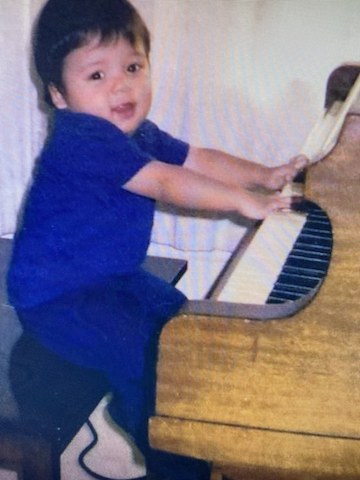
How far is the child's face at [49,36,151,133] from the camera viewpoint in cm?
81

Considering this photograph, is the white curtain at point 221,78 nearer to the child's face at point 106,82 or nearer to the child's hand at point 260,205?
the child's face at point 106,82

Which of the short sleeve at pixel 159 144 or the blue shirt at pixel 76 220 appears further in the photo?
the short sleeve at pixel 159 144

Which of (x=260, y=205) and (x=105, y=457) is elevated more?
(x=260, y=205)

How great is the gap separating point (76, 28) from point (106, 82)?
7 centimetres

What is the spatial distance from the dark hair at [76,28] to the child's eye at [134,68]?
2 centimetres

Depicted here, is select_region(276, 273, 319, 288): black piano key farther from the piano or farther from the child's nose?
the child's nose

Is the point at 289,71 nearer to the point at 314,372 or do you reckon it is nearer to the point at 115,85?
the point at 115,85

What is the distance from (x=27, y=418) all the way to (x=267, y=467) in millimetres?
258

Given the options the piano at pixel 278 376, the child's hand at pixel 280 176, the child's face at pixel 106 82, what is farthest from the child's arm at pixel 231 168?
the piano at pixel 278 376

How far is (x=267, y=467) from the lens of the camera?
1.87 ft

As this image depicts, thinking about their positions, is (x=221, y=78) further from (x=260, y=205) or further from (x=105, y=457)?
(x=105, y=457)

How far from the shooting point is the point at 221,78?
39.3 inches

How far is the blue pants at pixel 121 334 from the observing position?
71cm

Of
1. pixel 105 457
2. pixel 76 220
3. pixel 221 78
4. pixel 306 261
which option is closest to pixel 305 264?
pixel 306 261
